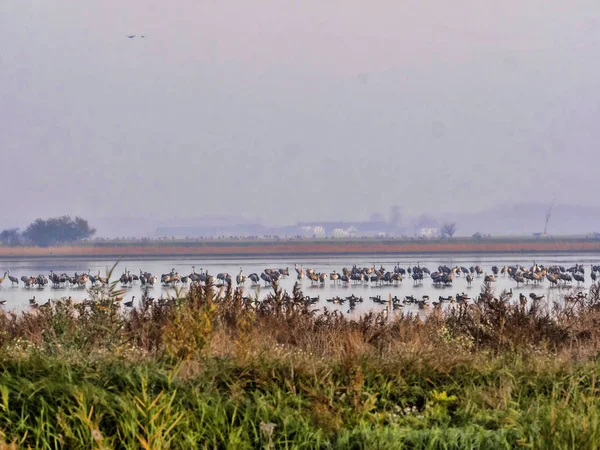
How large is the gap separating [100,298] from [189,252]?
90.3m

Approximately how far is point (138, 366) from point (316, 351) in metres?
3.69

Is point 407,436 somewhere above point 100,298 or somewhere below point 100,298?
below

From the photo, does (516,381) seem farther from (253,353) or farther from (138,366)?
(138,366)

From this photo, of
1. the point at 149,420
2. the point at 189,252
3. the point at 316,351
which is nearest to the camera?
the point at 149,420

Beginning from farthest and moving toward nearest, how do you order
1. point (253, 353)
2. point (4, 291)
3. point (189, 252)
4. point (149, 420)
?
point (189, 252), point (4, 291), point (253, 353), point (149, 420)

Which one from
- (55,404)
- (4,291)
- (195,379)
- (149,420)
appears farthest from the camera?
(4,291)

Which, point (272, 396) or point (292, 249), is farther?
point (292, 249)

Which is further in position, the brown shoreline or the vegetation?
the brown shoreline

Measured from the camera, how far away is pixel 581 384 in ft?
29.7

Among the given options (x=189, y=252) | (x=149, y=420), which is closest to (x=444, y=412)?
(x=149, y=420)

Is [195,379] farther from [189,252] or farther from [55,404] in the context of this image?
[189,252]

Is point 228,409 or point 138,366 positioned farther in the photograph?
point 138,366

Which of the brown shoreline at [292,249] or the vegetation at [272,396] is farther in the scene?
the brown shoreline at [292,249]

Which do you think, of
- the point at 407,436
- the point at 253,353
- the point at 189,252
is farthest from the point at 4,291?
the point at 189,252
